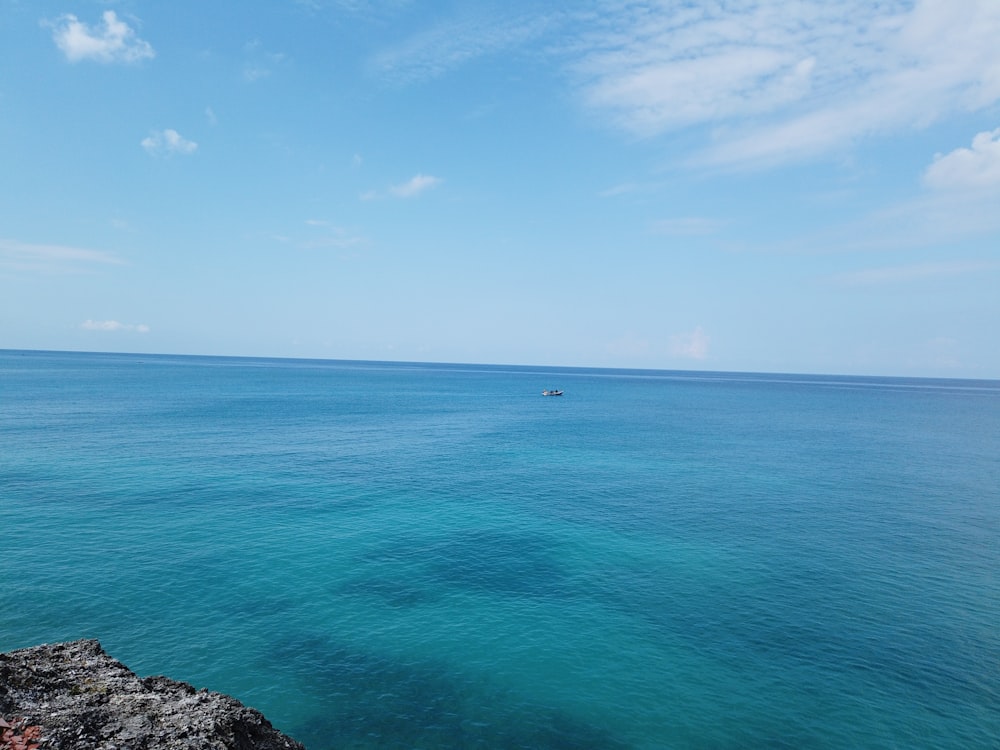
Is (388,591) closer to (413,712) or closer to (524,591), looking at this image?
(524,591)

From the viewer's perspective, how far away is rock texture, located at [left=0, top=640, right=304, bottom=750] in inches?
688

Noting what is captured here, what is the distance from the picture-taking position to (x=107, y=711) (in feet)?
62.5

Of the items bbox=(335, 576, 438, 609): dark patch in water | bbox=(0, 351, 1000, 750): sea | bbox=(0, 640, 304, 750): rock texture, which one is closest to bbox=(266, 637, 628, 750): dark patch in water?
bbox=(0, 351, 1000, 750): sea

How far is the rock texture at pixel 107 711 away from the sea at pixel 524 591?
9.85m

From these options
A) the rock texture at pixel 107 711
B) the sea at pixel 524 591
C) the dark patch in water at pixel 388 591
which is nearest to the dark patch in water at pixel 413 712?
the sea at pixel 524 591

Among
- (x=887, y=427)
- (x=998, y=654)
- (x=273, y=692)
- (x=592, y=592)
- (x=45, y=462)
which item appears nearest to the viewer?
(x=273, y=692)

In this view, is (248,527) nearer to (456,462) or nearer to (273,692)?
(273,692)

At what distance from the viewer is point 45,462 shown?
7856 centimetres

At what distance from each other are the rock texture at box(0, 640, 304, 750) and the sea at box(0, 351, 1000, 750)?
32.3 ft

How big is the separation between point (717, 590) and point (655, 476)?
41563 millimetres

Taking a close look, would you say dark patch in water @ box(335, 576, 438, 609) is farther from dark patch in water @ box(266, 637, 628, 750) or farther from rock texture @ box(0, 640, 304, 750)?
rock texture @ box(0, 640, 304, 750)

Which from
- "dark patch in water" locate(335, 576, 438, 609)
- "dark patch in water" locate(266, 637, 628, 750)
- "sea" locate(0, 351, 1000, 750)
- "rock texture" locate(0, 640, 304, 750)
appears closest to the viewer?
"rock texture" locate(0, 640, 304, 750)

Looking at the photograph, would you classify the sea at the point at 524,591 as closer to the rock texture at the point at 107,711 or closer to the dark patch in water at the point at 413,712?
the dark patch in water at the point at 413,712

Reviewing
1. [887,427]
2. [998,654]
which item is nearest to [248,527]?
[998,654]
